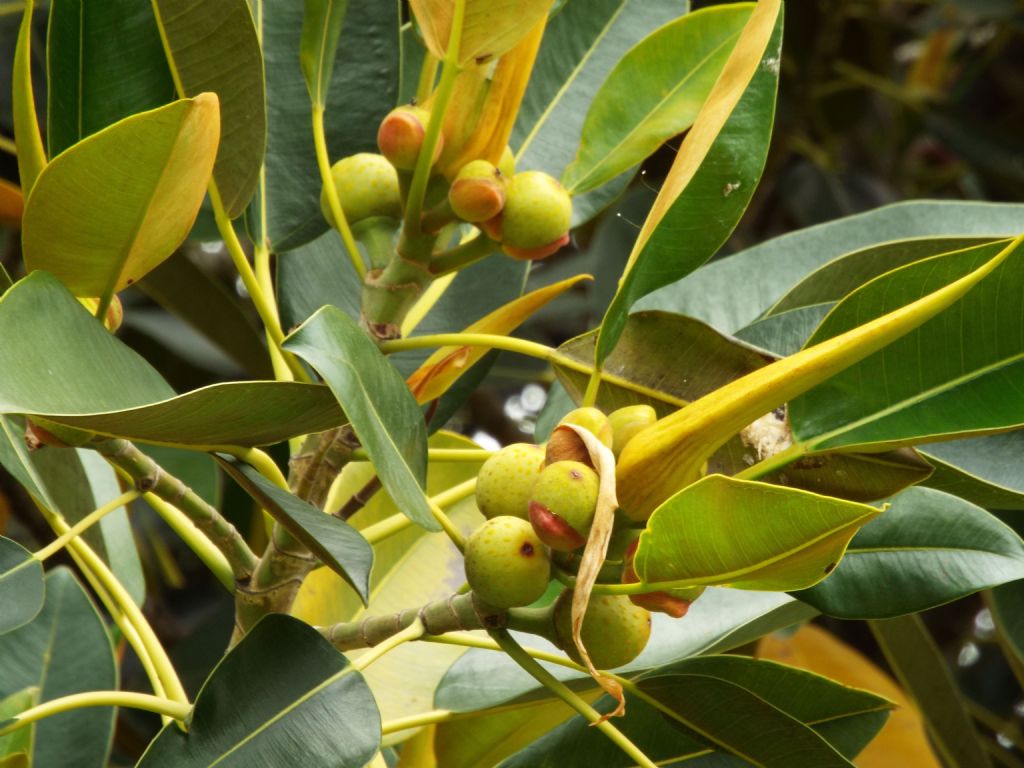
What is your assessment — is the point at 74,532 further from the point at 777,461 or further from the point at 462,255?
the point at 777,461

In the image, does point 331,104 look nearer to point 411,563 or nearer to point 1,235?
point 411,563

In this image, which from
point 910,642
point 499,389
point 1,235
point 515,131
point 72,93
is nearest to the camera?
point 72,93

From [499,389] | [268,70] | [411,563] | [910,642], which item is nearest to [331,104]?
[268,70]

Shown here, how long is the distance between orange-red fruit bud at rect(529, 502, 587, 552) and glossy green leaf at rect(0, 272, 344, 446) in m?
0.12

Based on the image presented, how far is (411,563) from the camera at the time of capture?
1.04 m

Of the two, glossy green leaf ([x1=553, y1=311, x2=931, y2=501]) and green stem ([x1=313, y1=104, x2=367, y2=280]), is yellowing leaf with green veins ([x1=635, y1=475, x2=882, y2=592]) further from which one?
green stem ([x1=313, y1=104, x2=367, y2=280])

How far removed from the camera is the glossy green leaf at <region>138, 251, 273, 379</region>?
1351 millimetres

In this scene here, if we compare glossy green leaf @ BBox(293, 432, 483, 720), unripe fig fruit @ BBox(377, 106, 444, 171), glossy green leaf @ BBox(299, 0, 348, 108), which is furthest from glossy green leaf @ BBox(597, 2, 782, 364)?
glossy green leaf @ BBox(293, 432, 483, 720)

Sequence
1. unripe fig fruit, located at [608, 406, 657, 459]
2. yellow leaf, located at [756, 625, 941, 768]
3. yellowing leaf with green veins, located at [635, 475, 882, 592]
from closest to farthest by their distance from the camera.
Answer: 1. yellowing leaf with green veins, located at [635, 475, 882, 592]
2. unripe fig fruit, located at [608, 406, 657, 459]
3. yellow leaf, located at [756, 625, 941, 768]

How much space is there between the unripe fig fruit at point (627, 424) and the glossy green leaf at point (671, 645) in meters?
0.24

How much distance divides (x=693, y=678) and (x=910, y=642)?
48 cm

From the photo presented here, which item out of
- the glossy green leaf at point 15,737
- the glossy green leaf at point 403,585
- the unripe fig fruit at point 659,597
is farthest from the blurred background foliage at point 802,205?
the unripe fig fruit at point 659,597

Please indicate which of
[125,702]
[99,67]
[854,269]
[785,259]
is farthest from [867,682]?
[99,67]

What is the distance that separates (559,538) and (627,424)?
0.07 m
